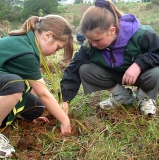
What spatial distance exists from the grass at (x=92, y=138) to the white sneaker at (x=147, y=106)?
5cm

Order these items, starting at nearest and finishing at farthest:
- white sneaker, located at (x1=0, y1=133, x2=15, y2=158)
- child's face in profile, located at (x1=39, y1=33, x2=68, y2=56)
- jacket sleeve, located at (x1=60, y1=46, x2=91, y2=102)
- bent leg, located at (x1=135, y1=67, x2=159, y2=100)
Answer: white sneaker, located at (x1=0, y1=133, x2=15, y2=158) < child's face in profile, located at (x1=39, y1=33, x2=68, y2=56) < bent leg, located at (x1=135, y1=67, x2=159, y2=100) < jacket sleeve, located at (x1=60, y1=46, x2=91, y2=102)

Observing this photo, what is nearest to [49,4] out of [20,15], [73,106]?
[20,15]

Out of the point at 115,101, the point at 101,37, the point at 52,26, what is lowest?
the point at 115,101

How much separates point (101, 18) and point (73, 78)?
516 mm

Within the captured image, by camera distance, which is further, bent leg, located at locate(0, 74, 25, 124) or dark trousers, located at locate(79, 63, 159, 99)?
dark trousers, located at locate(79, 63, 159, 99)

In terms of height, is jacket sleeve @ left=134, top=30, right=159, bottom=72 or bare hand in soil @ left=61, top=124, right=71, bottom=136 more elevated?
jacket sleeve @ left=134, top=30, right=159, bottom=72

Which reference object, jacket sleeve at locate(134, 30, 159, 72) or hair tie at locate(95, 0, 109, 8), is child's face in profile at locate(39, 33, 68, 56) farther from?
jacket sleeve at locate(134, 30, 159, 72)

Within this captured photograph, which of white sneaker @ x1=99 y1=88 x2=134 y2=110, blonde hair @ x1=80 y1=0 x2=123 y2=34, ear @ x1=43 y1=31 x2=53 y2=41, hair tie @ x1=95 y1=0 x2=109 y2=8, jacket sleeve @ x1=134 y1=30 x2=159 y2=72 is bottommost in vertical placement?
white sneaker @ x1=99 y1=88 x2=134 y2=110

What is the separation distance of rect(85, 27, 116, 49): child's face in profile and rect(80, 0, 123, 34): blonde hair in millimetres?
26

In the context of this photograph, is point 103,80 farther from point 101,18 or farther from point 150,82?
point 101,18

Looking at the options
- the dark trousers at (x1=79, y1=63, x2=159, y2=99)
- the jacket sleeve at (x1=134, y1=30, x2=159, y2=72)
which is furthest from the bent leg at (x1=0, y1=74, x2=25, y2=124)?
the jacket sleeve at (x1=134, y1=30, x2=159, y2=72)

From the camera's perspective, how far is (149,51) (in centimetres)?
194

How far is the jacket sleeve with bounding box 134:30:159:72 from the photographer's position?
6.29ft

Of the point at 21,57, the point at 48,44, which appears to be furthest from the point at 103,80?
the point at 21,57
